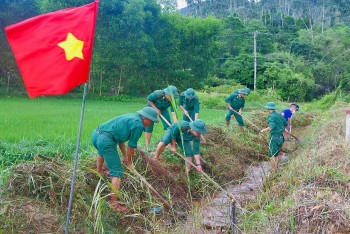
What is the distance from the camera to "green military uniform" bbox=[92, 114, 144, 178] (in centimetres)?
509

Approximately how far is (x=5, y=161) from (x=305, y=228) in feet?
15.4

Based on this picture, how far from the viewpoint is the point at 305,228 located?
12.7 feet

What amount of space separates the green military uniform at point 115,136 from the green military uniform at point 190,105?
4.15 m

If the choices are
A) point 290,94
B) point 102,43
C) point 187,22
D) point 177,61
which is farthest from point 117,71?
point 290,94

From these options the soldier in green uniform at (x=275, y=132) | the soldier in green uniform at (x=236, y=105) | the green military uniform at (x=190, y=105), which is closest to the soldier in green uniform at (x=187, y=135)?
the soldier in green uniform at (x=275, y=132)

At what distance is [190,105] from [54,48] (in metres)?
5.69

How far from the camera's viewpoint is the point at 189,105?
9398 millimetres

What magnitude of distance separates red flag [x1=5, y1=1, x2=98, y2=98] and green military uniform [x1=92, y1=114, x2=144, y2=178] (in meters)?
1.21

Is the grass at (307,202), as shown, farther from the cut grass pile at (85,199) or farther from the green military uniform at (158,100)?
the green military uniform at (158,100)

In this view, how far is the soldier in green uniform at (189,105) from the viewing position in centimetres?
907

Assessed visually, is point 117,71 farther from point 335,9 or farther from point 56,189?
point 335,9

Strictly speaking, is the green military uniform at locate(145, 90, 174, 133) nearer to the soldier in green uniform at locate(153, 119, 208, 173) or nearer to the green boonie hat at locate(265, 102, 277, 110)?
the soldier in green uniform at locate(153, 119, 208, 173)

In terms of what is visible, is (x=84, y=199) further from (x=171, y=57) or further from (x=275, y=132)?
(x=171, y=57)

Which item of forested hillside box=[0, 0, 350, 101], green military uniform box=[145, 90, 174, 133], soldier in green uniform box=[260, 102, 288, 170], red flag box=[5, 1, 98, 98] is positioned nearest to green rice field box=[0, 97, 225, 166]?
green military uniform box=[145, 90, 174, 133]
